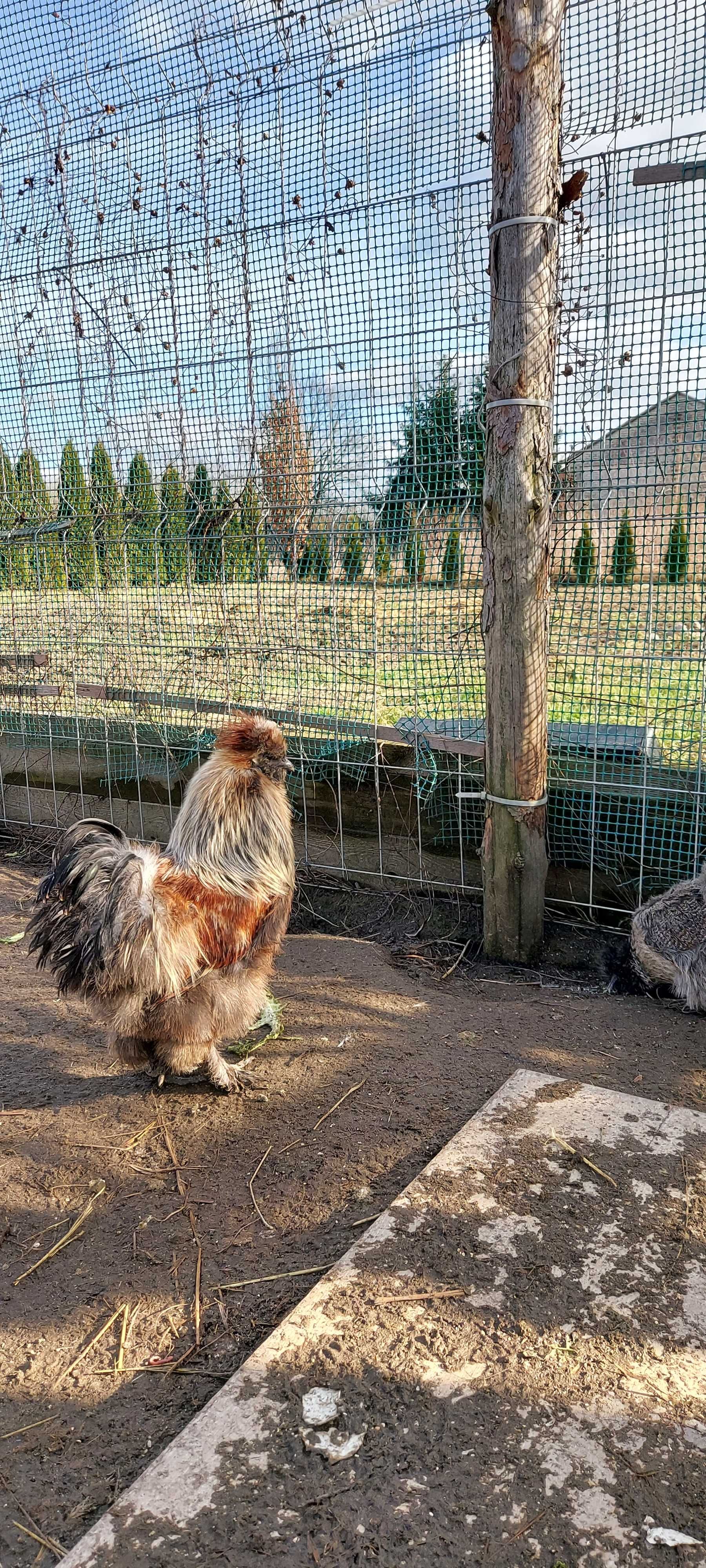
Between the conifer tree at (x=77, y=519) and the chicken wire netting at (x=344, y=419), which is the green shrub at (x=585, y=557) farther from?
the conifer tree at (x=77, y=519)

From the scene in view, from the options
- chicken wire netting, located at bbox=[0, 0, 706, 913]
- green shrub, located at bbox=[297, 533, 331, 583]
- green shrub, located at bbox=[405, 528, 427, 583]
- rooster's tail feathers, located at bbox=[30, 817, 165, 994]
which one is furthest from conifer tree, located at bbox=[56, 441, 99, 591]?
rooster's tail feathers, located at bbox=[30, 817, 165, 994]

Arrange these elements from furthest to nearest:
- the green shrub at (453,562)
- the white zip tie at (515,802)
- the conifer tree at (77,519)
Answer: the conifer tree at (77,519)
the green shrub at (453,562)
the white zip tie at (515,802)

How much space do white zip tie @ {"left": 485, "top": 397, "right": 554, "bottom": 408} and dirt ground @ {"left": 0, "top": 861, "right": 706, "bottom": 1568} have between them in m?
2.41

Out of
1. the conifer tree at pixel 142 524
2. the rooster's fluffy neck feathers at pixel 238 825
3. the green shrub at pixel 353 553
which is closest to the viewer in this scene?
the rooster's fluffy neck feathers at pixel 238 825

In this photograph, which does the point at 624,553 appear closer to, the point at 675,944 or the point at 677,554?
the point at 677,554

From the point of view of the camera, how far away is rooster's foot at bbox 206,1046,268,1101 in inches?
129

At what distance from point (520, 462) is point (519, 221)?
0.89m

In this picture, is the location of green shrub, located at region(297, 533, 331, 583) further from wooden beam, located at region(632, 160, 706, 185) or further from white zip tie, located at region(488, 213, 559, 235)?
wooden beam, located at region(632, 160, 706, 185)

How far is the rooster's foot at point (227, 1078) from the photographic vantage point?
3279mm

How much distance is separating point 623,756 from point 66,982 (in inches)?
101

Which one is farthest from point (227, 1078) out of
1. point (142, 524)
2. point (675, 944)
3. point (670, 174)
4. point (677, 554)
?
point (670, 174)

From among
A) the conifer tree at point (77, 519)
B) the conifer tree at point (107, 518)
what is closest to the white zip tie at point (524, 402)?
the conifer tree at point (107, 518)

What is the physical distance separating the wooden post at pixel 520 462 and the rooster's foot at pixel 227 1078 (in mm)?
1360

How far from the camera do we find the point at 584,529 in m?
4.09
